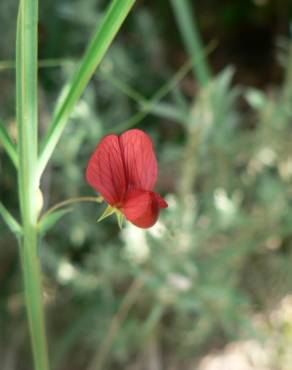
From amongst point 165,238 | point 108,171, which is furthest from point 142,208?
→ point 165,238

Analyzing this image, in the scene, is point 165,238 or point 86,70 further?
point 165,238

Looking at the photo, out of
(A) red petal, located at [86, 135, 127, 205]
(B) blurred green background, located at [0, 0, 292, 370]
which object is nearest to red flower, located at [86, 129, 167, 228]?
(A) red petal, located at [86, 135, 127, 205]

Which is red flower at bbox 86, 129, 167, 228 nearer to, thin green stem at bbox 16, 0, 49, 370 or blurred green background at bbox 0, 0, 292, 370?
thin green stem at bbox 16, 0, 49, 370

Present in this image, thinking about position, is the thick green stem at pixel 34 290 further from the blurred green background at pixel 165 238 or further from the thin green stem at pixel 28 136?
the blurred green background at pixel 165 238

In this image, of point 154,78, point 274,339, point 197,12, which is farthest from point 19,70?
point 197,12

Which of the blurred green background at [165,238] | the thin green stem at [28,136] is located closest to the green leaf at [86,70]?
the thin green stem at [28,136]

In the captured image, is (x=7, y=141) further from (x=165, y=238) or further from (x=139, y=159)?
(x=165, y=238)

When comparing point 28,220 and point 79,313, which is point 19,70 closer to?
point 28,220
